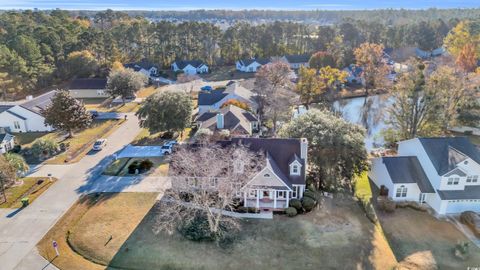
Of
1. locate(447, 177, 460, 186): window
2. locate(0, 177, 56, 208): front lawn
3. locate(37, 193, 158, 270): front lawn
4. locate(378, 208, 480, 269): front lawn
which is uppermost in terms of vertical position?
locate(447, 177, 460, 186): window

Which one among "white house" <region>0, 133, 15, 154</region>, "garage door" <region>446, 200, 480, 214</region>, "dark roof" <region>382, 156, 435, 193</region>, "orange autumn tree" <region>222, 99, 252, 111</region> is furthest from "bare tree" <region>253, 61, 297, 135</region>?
"white house" <region>0, 133, 15, 154</region>

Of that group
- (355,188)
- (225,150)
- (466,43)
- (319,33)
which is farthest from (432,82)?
(319,33)

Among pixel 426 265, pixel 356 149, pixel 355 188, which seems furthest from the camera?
pixel 355 188

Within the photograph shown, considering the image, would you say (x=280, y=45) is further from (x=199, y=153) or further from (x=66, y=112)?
(x=199, y=153)

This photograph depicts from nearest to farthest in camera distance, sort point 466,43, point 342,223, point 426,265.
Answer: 1. point 426,265
2. point 342,223
3. point 466,43

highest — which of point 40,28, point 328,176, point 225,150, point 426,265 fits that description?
point 40,28

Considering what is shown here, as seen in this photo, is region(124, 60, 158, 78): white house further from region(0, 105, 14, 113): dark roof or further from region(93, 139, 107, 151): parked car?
region(93, 139, 107, 151): parked car

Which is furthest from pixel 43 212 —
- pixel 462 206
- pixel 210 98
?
pixel 462 206

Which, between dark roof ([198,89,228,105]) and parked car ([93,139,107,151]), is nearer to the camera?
parked car ([93,139,107,151])
